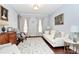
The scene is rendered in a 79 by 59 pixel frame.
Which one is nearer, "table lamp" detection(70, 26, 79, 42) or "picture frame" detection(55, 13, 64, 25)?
"table lamp" detection(70, 26, 79, 42)

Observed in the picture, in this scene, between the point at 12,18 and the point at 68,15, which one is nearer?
the point at 68,15

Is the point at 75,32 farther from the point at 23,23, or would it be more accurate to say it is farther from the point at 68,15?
the point at 23,23

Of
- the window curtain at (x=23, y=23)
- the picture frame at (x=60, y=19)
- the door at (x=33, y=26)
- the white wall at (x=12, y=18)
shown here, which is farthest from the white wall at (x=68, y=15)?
the white wall at (x=12, y=18)

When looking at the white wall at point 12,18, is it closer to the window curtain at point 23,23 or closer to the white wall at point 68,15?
the window curtain at point 23,23

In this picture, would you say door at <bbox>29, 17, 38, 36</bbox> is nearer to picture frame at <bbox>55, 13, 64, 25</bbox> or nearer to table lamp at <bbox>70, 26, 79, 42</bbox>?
picture frame at <bbox>55, 13, 64, 25</bbox>

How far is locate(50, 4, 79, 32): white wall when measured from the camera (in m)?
2.92

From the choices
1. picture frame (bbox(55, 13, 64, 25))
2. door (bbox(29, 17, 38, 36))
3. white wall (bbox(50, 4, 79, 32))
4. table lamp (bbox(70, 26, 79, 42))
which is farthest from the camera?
picture frame (bbox(55, 13, 64, 25))

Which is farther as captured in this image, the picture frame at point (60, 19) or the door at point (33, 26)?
the picture frame at point (60, 19)

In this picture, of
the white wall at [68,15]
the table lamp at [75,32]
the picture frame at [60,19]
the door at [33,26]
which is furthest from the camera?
the picture frame at [60,19]

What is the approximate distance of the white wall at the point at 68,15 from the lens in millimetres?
2918

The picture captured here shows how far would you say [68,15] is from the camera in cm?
346

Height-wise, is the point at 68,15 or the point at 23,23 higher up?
the point at 68,15

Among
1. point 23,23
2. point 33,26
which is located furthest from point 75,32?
point 23,23

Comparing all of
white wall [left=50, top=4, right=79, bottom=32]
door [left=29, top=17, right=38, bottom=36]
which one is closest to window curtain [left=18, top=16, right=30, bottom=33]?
door [left=29, top=17, right=38, bottom=36]
